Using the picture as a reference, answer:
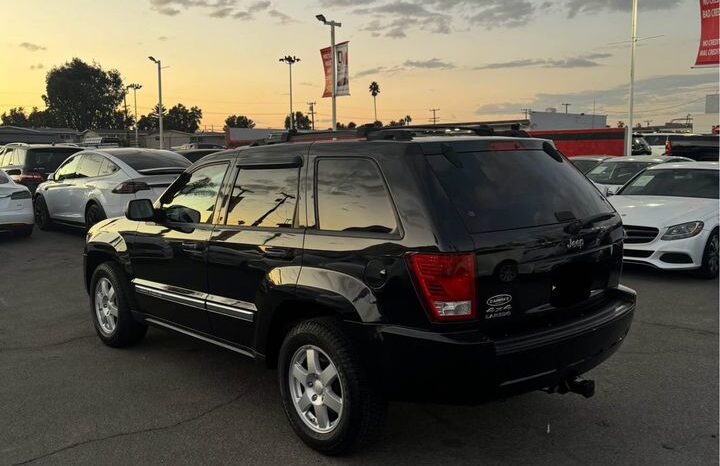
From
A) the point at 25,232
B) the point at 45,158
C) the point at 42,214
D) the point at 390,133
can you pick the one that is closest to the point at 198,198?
the point at 390,133

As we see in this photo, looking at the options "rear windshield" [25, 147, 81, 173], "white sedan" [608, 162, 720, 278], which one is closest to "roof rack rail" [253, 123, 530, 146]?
"white sedan" [608, 162, 720, 278]

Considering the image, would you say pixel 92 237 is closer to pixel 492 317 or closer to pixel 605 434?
pixel 492 317

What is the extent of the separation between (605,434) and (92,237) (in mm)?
4357

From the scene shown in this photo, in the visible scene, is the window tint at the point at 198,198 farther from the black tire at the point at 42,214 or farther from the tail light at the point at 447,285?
the black tire at the point at 42,214

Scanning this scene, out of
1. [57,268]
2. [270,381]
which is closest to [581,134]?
[57,268]

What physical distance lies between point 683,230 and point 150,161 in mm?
8046

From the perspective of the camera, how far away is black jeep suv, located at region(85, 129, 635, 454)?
2.93 m

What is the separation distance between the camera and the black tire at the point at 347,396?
3117mm

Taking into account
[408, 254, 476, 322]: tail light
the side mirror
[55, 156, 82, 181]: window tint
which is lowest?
[408, 254, 476, 322]: tail light

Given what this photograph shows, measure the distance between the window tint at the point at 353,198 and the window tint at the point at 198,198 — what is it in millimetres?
1049

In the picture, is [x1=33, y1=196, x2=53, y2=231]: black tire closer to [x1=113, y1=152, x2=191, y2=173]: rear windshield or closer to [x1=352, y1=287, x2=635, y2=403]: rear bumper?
[x1=113, y1=152, x2=191, y2=173]: rear windshield

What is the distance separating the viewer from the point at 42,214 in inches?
483

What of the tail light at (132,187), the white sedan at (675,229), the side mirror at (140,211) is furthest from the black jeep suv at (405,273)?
the tail light at (132,187)

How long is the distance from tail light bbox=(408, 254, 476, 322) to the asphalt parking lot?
96cm
